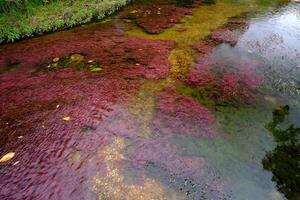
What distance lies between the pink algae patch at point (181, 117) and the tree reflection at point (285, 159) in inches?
46.7

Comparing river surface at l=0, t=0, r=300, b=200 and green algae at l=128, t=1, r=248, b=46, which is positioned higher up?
green algae at l=128, t=1, r=248, b=46

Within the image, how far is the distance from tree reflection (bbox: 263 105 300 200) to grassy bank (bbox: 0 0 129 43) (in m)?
7.61

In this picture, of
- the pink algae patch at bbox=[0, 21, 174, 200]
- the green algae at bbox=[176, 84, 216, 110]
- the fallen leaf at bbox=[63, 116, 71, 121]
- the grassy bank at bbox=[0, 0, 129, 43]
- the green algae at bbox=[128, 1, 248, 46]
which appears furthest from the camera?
the grassy bank at bbox=[0, 0, 129, 43]

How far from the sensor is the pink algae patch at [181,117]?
244 inches

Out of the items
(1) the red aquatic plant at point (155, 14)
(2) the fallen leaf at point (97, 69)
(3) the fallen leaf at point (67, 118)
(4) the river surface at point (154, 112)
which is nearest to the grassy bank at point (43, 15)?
(4) the river surface at point (154, 112)

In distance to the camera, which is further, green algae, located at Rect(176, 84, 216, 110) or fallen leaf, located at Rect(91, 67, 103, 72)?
fallen leaf, located at Rect(91, 67, 103, 72)

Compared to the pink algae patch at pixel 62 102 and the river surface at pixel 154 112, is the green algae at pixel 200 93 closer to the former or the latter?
the river surface at pixel 154 112

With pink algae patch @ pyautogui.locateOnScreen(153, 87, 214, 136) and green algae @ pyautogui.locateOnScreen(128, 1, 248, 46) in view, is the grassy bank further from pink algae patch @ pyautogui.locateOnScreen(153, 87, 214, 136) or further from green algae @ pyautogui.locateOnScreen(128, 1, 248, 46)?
pink algae patch @ pyautogui.locateOnScreen(153, 87, 214, 136)

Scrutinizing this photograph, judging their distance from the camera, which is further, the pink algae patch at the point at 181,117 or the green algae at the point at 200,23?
the green algae at the point at 200,23

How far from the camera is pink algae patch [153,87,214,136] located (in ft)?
20.3

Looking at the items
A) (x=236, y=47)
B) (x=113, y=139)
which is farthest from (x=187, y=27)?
(x=113, y=139)

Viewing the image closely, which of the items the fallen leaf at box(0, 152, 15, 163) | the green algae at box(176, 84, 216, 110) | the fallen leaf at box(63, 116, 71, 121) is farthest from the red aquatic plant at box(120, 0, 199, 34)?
the fallen leaf at box(0, 152, 15, 163)

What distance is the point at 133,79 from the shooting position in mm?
7859

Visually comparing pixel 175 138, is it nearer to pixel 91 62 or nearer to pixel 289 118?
pixel 289 118
